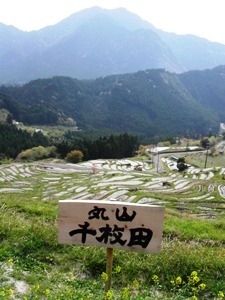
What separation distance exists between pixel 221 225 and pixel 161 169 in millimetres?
92472

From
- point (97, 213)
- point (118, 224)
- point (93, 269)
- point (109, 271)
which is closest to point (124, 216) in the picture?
point (118, 224)

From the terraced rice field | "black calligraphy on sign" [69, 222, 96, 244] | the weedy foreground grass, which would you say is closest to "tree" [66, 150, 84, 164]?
the terraced rice field

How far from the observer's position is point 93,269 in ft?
25.8

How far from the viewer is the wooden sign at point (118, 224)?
20.6 feet

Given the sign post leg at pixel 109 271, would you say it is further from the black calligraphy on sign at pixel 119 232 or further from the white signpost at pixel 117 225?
the black calligraphy on sign at pixel 119 232

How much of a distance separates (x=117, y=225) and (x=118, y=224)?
3cm

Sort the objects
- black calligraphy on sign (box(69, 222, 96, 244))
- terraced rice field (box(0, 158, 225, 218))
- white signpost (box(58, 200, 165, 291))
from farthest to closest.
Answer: terraced rice field (box(0, 158, 225, 218)) → black calligraphy on sign (box(69, 222, 96, 244)) → white signpost (box(58, 200, 165, 291))

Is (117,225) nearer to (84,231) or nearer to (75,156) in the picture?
(84,231)

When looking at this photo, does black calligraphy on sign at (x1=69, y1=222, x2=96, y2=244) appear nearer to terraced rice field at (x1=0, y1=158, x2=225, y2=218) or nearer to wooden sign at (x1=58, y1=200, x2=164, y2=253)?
wooden sign at (x1=58, y1=200, x2=164, y2=253)

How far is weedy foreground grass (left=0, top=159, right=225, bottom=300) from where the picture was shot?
22.1ft

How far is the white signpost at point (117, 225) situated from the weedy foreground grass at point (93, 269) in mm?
597

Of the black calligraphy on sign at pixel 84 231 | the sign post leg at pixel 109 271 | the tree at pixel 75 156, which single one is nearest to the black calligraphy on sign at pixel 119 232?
the black calligraphy on sign at pixel 84 231

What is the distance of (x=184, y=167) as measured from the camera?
103125mm

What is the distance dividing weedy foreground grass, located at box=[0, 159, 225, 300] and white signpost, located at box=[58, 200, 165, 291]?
A: 0.60m
